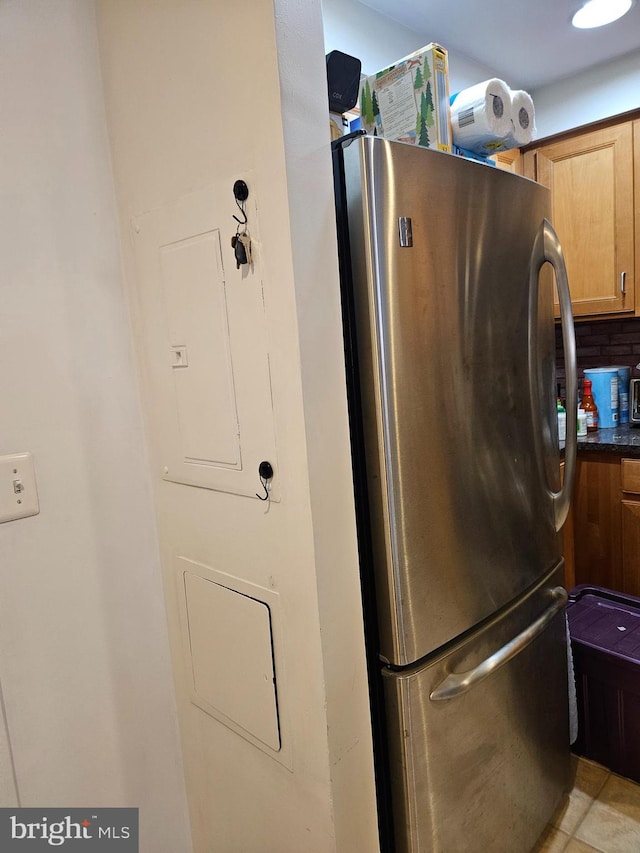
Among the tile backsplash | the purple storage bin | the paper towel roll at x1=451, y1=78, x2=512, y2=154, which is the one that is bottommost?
the purple storage bin

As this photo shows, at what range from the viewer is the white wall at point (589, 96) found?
232 centimetres

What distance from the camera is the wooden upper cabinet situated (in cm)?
238

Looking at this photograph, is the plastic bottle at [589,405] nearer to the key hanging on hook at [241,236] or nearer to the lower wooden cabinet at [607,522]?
the lower wooden cabinet at [607,522]

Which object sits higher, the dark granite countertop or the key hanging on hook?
the key hanging on hook

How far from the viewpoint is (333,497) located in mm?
964

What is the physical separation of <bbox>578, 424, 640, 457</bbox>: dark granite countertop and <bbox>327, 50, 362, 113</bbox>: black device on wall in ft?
5.62

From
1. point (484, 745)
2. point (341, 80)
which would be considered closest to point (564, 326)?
point (341, 80)

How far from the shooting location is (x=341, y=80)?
3.76 feet

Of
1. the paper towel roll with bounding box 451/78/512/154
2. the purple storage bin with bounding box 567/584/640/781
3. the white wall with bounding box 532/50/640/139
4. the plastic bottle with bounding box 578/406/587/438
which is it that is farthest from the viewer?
the plastic bottle with bounding box 578/406/587/438

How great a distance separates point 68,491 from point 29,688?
1.26 ft

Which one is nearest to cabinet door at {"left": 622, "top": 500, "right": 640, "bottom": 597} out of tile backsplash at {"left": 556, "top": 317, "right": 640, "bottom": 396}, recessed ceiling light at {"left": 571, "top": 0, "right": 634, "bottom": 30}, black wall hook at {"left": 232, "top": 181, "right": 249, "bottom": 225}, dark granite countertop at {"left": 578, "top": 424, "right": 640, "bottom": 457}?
dark granite countertop at {"left": 578, "top": 424, "right": 640, "bottom": 457}

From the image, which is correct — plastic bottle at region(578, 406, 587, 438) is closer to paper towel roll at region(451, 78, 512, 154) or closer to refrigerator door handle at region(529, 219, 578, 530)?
refrigerator door handle at region(529, 219, 578, 530)

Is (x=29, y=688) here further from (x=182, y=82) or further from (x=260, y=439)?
(x=182, y=82)

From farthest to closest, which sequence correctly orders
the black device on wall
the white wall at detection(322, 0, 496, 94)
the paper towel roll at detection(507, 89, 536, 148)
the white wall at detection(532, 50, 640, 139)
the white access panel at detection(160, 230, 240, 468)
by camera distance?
the white wall at detection(532, 50, 640, 139), the white wall at detection(322, 0, 496, 94), the paper towel roll at detection(507, 89, 536, 148), the black device on wall, the white access panel at detection(160, 230, 240, 468)
